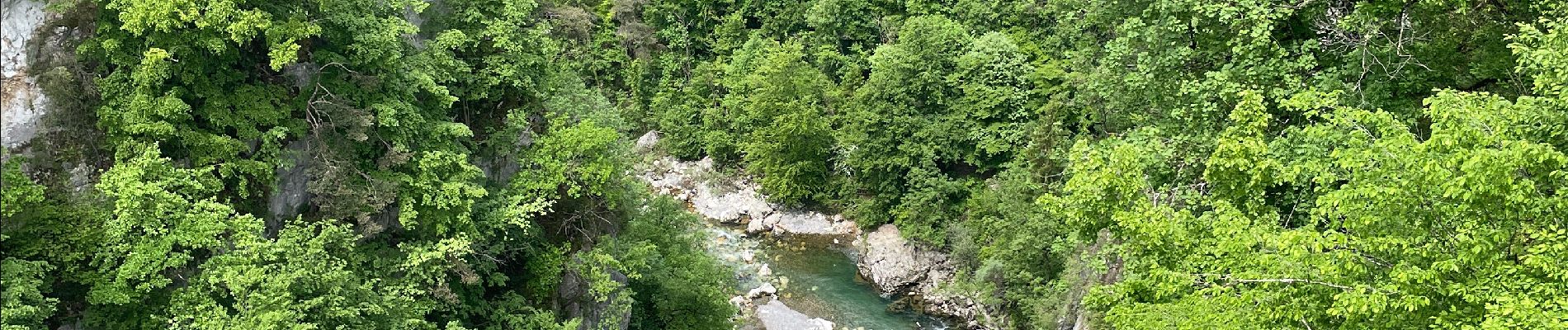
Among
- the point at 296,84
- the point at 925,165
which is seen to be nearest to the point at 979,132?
the point at 925,165

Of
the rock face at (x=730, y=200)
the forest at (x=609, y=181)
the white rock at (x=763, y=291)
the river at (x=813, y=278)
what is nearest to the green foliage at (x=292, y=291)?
the forest at (x=609, y=181)

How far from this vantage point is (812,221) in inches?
1469

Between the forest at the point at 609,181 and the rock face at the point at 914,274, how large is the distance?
4.48ft

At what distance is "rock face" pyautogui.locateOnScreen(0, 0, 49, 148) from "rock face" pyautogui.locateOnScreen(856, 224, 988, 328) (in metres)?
21.2

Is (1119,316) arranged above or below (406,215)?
above

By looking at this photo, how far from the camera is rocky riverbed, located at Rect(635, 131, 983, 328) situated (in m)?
28.8

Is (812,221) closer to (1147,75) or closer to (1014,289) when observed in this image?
(1014,289)

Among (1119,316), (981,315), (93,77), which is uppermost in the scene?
(93,77)

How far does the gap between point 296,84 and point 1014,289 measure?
17.0 meters

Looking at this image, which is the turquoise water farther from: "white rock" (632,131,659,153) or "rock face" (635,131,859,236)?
"white rock" (632,131,659,153)

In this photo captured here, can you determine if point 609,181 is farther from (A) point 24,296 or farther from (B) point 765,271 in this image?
(B) point 765,271

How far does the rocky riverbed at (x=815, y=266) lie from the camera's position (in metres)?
28.8

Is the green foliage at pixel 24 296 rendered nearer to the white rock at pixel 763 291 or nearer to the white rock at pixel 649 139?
the white rock at pixel 763 291

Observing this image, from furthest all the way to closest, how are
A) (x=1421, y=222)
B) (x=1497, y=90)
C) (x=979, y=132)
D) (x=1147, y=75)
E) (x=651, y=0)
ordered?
(x=651, y=0) < (x=979, y=132) < (x=1147, y=75) < (x=1497, y=90) < (x=1421, y=222)
